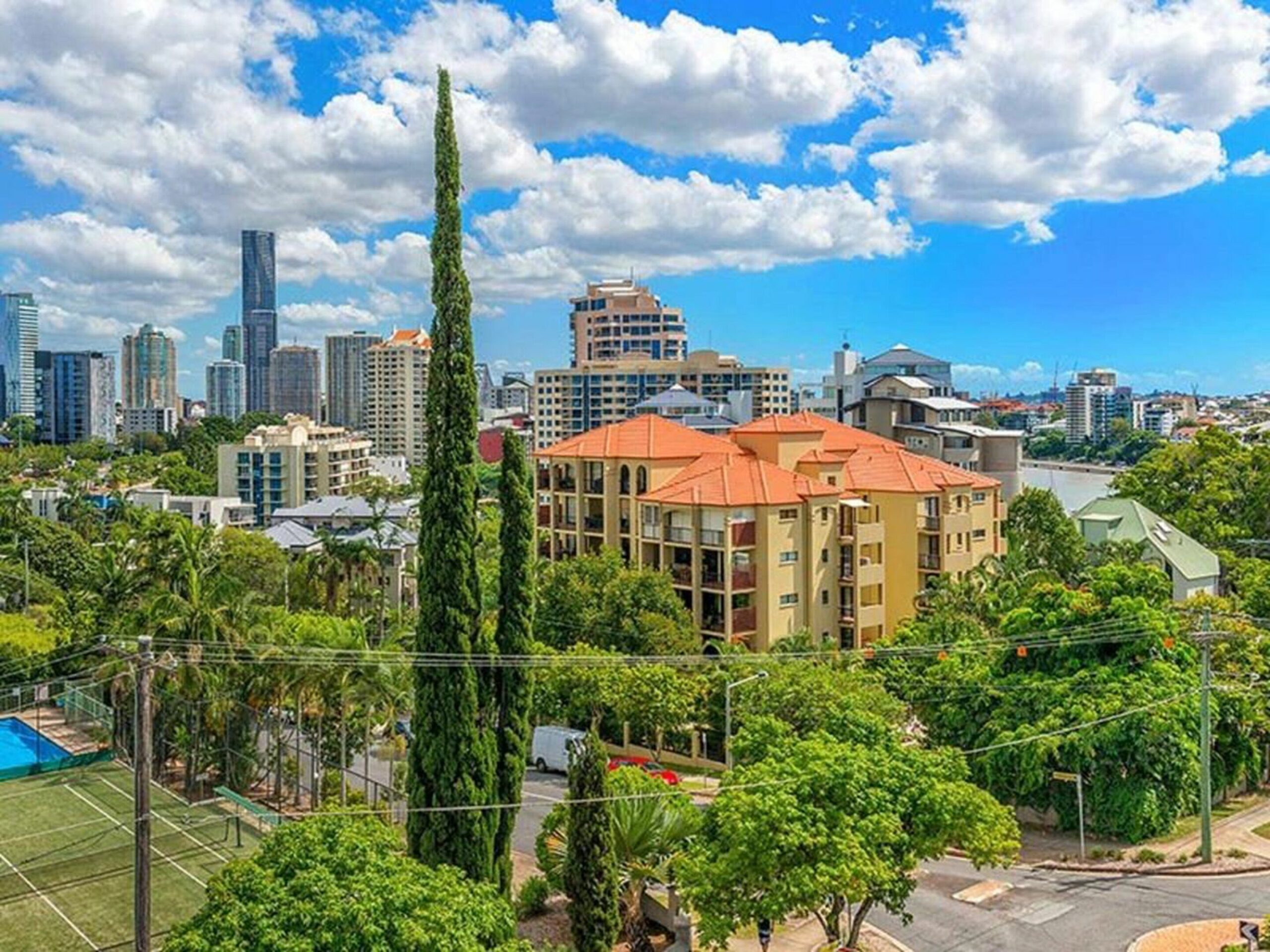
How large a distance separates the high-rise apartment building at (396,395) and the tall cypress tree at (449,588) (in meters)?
167

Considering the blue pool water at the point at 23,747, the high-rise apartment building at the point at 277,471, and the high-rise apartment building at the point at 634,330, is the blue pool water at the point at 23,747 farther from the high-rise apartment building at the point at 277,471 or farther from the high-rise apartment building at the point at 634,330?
the high-rise apartment building at the point at 634,330

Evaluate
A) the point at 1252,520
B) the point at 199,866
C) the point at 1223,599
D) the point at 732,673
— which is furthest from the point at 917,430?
the point at 199,866

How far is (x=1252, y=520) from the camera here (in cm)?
6219

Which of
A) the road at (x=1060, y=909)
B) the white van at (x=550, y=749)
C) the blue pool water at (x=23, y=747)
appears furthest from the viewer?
the white van at (x=550, y=749)

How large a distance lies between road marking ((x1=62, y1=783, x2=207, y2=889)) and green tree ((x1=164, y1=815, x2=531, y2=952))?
8376 mm

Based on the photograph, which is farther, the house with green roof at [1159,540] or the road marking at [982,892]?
the house with green roof at [1159,540]

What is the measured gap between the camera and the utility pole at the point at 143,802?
1672 cm

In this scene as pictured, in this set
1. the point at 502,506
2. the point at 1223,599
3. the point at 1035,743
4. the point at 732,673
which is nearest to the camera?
the point at 502,506

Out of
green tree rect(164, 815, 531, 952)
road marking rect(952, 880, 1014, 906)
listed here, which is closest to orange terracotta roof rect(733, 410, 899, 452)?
road marking rect(952, 880, 1014, 906)

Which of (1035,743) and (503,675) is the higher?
(503,675)

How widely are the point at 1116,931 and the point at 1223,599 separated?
24.6 meters

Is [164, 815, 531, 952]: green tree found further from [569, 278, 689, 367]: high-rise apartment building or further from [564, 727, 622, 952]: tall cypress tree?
[569, 278, 689, 367]: high-rise apartment building

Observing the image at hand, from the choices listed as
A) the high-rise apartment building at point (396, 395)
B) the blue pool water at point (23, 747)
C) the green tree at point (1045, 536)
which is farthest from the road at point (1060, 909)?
the high-rise apartment building at point (396, 395)

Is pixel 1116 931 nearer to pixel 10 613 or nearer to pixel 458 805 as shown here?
pixel 458 805
